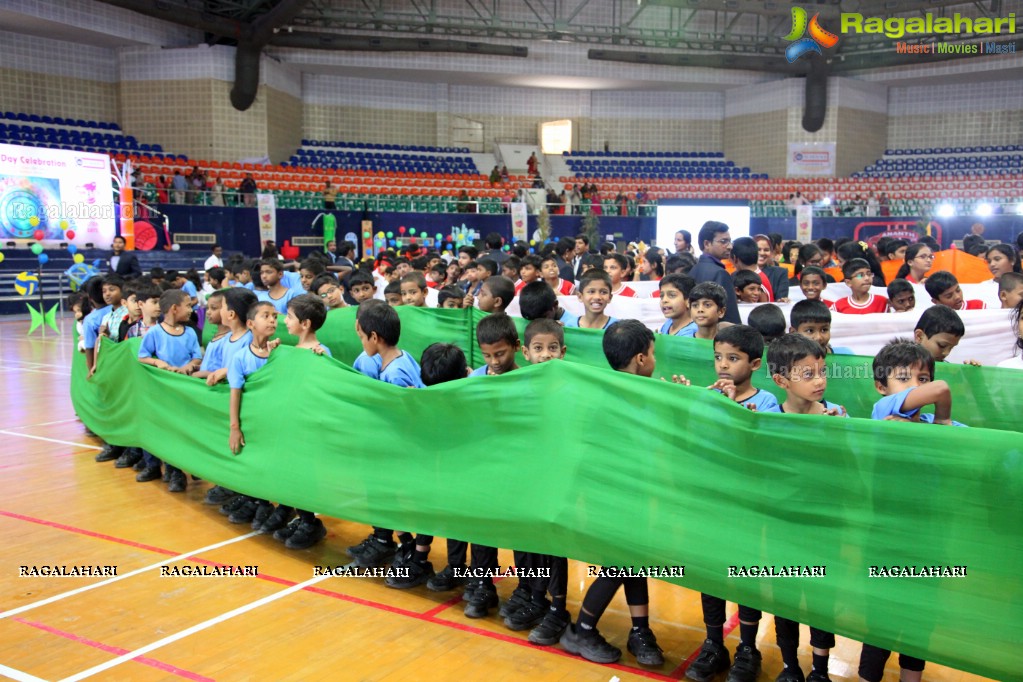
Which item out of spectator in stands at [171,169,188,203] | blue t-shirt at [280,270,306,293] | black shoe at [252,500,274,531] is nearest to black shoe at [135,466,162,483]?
black shoe at [252,500,274,531]

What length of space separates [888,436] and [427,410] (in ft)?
7.15

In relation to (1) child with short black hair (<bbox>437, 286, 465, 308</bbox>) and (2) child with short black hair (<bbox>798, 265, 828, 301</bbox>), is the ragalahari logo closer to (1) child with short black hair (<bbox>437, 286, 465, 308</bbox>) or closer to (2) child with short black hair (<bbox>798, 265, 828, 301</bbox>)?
(2) child with short black hair (<bbox>798, 265, 828, 301</bbox>)

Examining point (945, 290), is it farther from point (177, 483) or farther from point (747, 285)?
point (177, 483)

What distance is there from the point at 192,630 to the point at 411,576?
115 centimetres

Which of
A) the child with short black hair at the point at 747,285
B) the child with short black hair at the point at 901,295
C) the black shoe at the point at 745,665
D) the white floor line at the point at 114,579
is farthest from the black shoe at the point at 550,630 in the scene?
the child with short black hair at the point at 901,295

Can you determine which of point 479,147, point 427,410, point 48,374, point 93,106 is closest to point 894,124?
point 479,147

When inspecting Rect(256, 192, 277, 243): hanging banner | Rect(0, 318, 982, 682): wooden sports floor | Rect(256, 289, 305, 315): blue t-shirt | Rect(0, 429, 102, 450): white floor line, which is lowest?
Rect(0, 429, 102, 450): white floor line

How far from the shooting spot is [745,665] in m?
3.60

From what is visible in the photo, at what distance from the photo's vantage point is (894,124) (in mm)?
33531

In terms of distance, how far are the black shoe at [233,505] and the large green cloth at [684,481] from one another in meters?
0.53

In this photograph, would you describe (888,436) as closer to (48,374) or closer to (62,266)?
(48,374)

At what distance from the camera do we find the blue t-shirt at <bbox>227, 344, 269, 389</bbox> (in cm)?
538

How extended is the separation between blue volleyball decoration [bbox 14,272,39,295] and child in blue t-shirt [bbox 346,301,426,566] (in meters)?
16.5

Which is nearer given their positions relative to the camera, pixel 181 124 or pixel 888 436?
pixel 888 436
